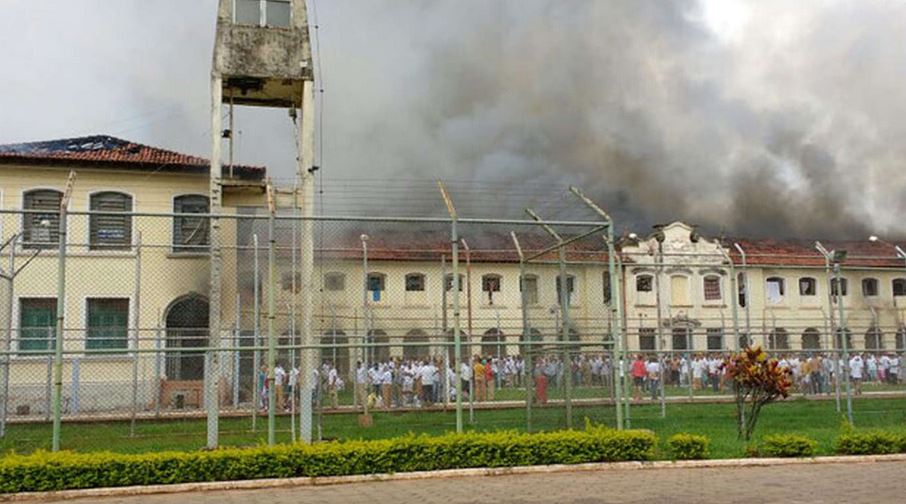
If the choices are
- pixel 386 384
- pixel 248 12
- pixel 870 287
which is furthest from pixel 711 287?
pixel 248 12

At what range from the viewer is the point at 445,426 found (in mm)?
17906

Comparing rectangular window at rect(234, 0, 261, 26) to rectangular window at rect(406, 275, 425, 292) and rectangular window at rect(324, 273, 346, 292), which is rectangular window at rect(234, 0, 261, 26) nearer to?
rectangular window at rect(324, 273, 346, 292)

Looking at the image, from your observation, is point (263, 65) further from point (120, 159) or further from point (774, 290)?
point (774, 290)

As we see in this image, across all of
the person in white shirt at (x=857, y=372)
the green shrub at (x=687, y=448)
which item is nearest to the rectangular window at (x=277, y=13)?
the green shrub at (x=687, y=448)

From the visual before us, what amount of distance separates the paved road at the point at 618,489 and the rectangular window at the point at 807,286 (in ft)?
88.7

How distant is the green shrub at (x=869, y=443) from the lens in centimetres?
1378

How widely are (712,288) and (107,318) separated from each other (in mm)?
30412

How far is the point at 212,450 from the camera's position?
11727mm

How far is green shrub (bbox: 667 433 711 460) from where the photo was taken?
1309 centimetres

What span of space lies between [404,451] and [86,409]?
30.2 feet

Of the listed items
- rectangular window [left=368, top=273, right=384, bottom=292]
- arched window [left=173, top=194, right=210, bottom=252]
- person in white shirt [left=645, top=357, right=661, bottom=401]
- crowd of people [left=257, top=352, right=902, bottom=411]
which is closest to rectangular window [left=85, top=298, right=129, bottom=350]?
arched window [left=173, top=194, right=210, bottom=252]

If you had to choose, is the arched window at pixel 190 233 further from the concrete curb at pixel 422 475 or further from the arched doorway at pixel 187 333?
the concrete curb at pixel 422 475

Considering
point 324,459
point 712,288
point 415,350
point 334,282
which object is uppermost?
point 712,288

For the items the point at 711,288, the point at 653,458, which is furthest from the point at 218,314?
the point at 711,288
